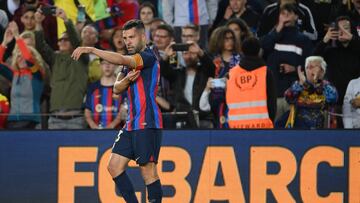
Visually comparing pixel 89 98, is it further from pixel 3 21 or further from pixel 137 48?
pixel 137 48

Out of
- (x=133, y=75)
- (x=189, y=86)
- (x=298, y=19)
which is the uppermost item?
(x=298, y=19)

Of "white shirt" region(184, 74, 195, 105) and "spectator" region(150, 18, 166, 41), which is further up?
"spectator" region(150, 18, 166, 41)

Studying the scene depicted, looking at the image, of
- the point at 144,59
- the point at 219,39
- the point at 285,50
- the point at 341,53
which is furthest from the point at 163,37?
the point at 144,59

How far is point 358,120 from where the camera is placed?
11.1m

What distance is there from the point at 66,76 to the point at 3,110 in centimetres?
100

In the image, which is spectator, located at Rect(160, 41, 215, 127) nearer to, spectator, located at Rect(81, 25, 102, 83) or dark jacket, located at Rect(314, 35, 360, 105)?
spectator, located at Rect(81, 25, 102, 83)

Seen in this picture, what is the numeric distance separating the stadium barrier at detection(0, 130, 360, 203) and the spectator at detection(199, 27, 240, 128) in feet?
2.77

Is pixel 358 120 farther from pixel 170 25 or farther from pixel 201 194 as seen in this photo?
pixel 170 25

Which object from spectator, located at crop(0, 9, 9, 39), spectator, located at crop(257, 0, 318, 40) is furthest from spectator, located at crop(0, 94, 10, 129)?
spectator, located at crop(257, 0, 318, 40)

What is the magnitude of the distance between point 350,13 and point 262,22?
1.24 meters

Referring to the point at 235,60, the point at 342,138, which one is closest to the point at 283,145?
the point at 342,138

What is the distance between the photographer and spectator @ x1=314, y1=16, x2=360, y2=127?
12.3 m

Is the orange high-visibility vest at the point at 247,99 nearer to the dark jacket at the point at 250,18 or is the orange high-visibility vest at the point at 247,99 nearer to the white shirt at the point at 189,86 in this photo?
the white shirt at the point at 189,86

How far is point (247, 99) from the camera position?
11.2 m
